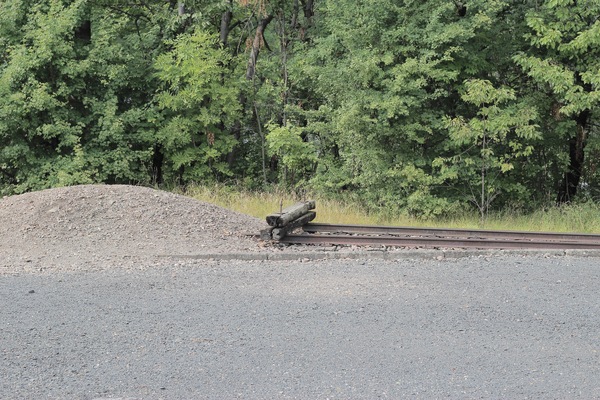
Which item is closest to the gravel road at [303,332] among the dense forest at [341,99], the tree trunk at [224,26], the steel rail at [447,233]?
the steel rail at [447,233]

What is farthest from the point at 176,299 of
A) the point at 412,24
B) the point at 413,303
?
the point at 412,24

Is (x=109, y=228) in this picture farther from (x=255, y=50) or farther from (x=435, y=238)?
(x=255, y=50)

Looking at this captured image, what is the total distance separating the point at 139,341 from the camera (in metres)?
5.46

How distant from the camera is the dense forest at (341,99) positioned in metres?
14.6

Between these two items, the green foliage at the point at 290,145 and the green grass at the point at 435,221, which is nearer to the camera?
the green grass at the point at 435,221

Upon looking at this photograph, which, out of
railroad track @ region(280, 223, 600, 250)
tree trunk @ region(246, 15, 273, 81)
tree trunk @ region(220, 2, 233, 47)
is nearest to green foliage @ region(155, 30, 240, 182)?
tree trunk @ region(246, 15, 273, 81)

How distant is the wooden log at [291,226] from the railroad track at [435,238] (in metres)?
0.08

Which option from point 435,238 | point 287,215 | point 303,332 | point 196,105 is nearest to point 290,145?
point 196,105

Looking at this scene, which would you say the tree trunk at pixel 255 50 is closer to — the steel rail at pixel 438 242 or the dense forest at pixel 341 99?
the dense forest at pixel 341 99

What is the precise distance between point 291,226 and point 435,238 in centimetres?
207

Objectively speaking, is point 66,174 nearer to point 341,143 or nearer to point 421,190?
point 341,143

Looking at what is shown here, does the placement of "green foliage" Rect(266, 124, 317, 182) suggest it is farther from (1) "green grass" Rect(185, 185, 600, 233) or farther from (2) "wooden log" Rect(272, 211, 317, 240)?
(2) "wooden log" Rect(272, 211, 317, 240)

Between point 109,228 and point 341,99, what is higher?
point 341,99

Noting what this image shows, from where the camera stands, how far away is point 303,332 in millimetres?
5699
